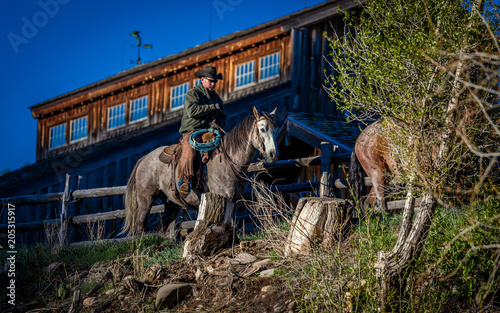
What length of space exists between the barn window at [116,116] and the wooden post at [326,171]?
500 inches

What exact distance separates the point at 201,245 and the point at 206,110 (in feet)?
9.40

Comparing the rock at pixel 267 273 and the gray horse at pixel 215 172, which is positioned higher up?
the gray horse at pixel 215 172

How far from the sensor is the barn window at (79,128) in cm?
2359

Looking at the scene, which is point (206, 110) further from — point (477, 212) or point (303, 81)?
point (303, 81)

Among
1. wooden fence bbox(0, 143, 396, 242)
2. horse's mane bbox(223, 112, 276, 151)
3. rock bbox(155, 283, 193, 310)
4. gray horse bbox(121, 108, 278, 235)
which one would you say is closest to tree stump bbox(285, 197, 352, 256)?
rock bbox(155, 283, 193, 310)

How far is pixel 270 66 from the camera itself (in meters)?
18.7

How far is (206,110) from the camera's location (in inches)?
403

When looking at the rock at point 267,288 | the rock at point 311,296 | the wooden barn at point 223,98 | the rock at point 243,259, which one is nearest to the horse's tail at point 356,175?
the wooden barn at point 223,98

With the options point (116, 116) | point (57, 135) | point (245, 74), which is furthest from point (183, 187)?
point (57, 135)

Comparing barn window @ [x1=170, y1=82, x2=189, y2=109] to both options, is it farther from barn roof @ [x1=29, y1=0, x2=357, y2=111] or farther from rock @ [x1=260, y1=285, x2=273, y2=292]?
rock @ [x1=260, y1=285, x2=273, y2=292]

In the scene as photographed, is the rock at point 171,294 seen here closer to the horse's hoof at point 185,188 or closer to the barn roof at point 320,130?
the horse's hoof at point 185,188

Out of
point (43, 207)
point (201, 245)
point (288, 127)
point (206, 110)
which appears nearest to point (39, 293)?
point (201, 245)

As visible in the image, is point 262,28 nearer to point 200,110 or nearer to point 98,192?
point 98,192

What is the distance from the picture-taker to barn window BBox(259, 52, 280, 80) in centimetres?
1853
